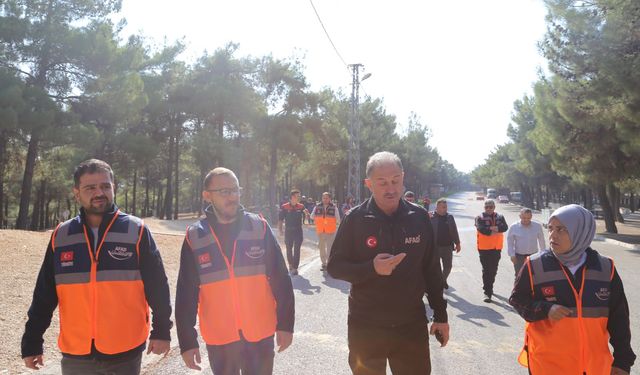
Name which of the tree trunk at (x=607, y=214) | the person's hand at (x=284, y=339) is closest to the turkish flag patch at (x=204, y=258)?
the person's hand at (x=284, y=339)

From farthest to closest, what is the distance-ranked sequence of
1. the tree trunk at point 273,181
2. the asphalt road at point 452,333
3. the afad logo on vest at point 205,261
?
the tree trunk at point 273,181
the asphalt road at point 452,333
the afad logo on vest at point 205,261

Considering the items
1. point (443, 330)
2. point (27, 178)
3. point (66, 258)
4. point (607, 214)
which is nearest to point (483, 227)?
point (443, 330)

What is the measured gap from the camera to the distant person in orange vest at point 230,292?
299cm

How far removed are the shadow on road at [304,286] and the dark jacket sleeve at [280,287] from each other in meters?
5.99

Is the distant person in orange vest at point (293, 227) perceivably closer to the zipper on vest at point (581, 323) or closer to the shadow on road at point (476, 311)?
the shadow on road at point (476, 311)

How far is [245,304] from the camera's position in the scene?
9.91 feet

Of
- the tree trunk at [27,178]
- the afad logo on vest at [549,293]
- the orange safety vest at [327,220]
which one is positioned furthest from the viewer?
the tree trunk at [27,178]

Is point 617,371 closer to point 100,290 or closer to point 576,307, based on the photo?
point 576,307

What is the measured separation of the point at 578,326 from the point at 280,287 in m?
1.72

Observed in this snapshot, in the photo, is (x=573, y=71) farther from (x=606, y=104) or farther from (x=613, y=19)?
(x=613, y=19)

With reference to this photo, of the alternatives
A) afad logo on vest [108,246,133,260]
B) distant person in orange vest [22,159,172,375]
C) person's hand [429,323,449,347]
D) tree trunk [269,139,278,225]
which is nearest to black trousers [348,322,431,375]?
person's hand [429,323,449,347]

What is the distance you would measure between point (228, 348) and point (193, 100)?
101ft

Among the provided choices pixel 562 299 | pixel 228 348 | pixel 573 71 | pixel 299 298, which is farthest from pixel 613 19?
pixel 228 348

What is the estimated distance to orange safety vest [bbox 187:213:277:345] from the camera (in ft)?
→ 9.82
